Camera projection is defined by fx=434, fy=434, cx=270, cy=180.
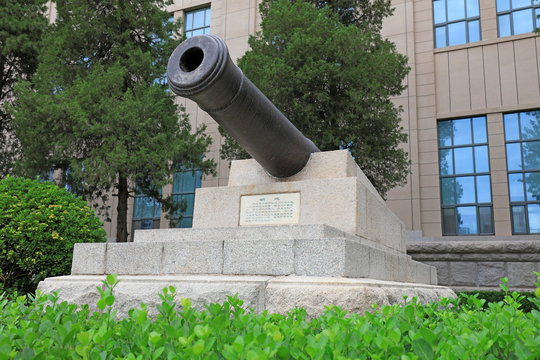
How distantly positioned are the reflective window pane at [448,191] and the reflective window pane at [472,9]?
6.60m

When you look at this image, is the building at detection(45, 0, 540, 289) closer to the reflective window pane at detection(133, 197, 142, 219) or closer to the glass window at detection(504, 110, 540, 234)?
the glass window at detection(504, 110, 540, 234)

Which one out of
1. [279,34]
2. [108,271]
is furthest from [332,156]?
[279,34]

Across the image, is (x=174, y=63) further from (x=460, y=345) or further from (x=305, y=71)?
(x=305, y=71)

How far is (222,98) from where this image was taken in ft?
13.7

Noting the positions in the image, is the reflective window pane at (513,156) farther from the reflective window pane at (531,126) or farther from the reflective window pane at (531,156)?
the reflective window pane at (531,126)

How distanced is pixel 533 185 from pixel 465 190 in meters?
2.19

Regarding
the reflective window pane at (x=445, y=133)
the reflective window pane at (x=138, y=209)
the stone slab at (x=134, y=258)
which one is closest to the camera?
the stone slab at (x=134, y=258)

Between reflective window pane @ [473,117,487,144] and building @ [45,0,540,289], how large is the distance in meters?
0.03

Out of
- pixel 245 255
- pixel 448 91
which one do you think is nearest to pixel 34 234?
pixel 245 255

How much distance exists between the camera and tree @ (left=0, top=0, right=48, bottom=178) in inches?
650

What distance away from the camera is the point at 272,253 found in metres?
3.96

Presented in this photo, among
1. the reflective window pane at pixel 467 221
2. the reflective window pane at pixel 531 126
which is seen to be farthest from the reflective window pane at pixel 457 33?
the reflective window pane at pixel 467 221

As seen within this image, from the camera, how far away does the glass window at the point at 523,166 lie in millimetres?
15102

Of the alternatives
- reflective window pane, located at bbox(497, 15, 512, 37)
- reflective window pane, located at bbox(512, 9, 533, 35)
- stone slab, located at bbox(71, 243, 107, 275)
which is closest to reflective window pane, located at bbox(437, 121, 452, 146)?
reflective window pane, located at bbox(497, 15, 512, 37)
